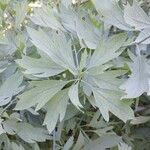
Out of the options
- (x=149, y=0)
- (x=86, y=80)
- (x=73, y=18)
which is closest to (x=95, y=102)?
(x=86, y=80)

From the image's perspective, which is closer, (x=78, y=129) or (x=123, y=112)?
(x=123, y=112)

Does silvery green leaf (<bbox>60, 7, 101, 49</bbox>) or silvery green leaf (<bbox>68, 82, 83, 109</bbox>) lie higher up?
silvery green leaf (<bbox>60, 7, 101, 49</bbox>)

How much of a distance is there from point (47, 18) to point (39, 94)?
16 cm

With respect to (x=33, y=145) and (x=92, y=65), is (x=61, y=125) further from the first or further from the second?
(x=92, y=65)

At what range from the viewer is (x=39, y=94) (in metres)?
0.57

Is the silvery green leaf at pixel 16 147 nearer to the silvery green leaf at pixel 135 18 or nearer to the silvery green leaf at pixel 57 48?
the silvery green leaf at pixel 57 48

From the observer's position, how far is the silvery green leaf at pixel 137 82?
1.80ft

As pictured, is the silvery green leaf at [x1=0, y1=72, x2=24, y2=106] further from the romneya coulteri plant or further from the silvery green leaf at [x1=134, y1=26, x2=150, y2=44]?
the silvery green leaf at [x1=134, y1=26, x2=150, y2=44]

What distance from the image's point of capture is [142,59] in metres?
0.60

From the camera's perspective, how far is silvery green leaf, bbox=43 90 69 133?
57cm

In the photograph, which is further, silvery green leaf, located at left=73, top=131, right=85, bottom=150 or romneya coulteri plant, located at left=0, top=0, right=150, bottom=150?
silvery green leaf, located at left=73, top=131, right=85, bottom=150

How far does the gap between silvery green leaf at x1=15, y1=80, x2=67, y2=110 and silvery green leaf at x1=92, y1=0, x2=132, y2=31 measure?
0.44ft

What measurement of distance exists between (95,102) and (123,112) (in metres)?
0.06

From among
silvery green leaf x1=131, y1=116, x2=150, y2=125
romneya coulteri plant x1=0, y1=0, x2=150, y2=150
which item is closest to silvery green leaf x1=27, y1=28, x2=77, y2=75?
romneya coulteri plant x1=0, y1=0, x2=150, y2=150
